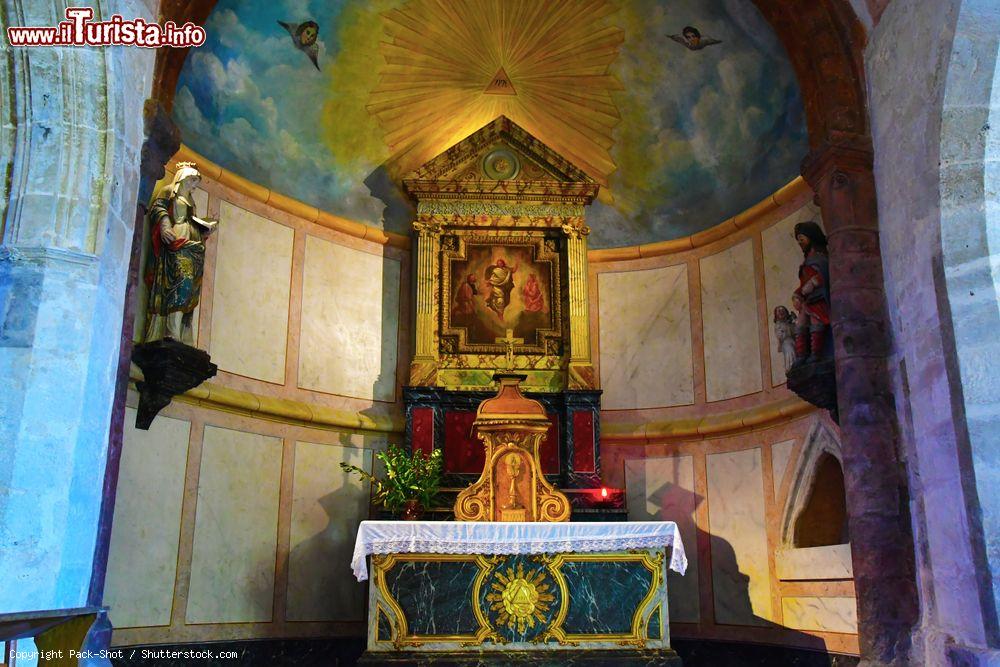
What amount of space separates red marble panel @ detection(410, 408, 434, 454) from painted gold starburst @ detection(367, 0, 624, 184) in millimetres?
3015

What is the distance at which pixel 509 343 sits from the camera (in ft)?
32.7

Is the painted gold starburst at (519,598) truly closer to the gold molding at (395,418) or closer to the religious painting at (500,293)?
the gold molding at (395,418)

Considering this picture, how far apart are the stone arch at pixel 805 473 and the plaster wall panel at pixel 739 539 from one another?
360mm

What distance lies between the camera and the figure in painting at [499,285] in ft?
35.0

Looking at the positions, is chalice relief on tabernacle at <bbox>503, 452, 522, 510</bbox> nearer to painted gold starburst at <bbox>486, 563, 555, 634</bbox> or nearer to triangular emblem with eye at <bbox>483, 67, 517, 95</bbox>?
painted gold starburst at <bbox>486, 563, 555, 634</bbox>

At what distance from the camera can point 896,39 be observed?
7.20 m

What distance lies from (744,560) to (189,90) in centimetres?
730

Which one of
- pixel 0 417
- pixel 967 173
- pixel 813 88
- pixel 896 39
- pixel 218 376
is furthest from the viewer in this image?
pixel 218 376

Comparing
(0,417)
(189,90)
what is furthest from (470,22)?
(0,417)

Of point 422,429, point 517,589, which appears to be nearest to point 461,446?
point 422,429

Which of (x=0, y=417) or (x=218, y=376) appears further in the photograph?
(x=218, y=376)

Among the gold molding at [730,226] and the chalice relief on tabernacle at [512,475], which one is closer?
the chalice relief on tabernacle at [512,475]

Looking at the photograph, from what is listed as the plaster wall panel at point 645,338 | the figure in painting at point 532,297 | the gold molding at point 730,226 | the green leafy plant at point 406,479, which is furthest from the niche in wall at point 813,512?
the green leafy plant at point 406,479

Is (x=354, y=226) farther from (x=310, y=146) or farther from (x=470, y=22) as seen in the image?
(x=470, y=22)
